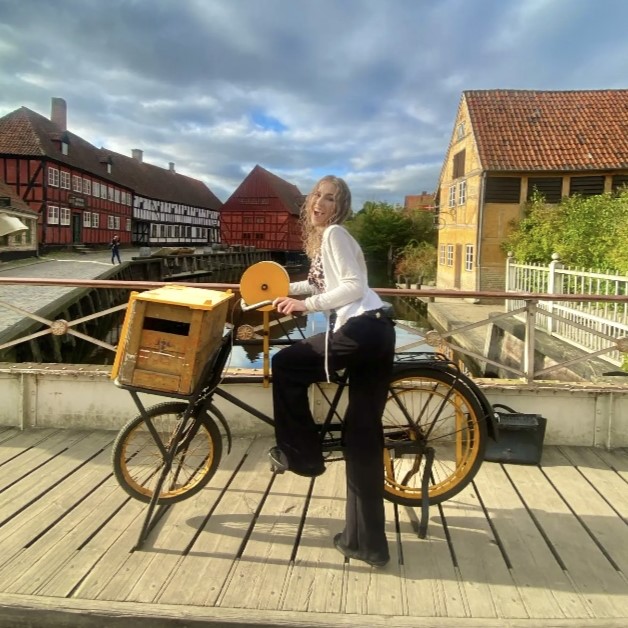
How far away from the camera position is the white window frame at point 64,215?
37.9m

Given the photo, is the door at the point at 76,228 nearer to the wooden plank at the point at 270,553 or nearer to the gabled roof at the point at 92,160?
the gabled roof at the point at 92,160

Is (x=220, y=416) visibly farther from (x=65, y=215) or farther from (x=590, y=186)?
(x=65, y=215)

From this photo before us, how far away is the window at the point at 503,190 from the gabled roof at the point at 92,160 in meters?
29.0

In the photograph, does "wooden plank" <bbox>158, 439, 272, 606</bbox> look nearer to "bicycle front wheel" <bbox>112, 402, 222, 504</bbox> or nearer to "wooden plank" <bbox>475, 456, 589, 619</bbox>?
"bicycle front wheel" <bbox>112, 402, 222, 504</bbox>

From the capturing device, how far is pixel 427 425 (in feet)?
9.32

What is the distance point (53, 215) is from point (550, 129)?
31.4 m

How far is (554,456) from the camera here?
3645 millimetres

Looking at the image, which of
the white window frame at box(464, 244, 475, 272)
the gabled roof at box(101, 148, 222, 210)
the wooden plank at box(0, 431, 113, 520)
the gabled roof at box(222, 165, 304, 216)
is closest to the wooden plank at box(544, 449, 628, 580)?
the wooden plank at box(0, 431, 113, 520)

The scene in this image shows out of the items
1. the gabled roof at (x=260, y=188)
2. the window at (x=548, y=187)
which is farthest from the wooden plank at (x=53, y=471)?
the gabled roof at (x=260, y=188)

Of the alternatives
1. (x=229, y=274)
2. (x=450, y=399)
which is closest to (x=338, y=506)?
(x=450, y=399)

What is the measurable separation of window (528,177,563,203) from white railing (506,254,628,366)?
11772mm

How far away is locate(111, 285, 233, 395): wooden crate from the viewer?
2410 millimetres

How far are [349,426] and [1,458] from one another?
2469 millimetres

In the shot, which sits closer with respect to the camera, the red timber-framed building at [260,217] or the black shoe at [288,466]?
the black shoe at [288,466]
